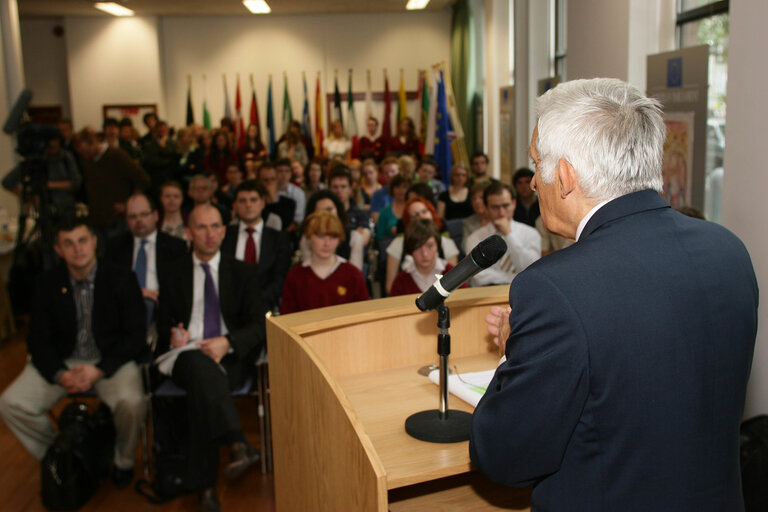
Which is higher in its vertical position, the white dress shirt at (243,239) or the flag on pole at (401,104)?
the flag on pole at (401,104)

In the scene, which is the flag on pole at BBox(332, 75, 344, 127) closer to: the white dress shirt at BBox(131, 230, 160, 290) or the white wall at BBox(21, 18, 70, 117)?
the white wall at BBox(21, 18, 70, 117)

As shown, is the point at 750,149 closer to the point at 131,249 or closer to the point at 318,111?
the point at 131,249

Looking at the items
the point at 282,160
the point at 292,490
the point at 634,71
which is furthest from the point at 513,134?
the point at 292,490

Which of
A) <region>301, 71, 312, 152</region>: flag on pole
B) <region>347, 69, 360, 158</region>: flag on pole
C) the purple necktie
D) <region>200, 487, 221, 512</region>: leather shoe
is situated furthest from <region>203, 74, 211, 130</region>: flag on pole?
<region>200, 487, 221, 512</region>: leather shoe

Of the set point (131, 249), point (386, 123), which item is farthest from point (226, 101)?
point (131, 249)

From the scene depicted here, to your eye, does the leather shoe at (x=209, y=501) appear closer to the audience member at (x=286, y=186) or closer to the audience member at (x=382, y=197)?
the audience member at (x=382, y=197)

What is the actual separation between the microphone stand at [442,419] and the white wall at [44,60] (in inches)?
515

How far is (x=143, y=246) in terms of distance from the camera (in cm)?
467

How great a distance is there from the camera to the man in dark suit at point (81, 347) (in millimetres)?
3520

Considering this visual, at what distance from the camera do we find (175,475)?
11.3 ft

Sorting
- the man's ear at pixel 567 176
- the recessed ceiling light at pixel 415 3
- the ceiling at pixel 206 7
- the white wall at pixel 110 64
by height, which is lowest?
the man's ear at pixel 567 176

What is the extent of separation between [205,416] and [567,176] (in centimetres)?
257

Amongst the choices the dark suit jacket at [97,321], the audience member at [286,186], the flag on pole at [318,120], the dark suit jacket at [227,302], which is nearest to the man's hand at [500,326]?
the dark suit jacket at [227,302]

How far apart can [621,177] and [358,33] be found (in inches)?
501
